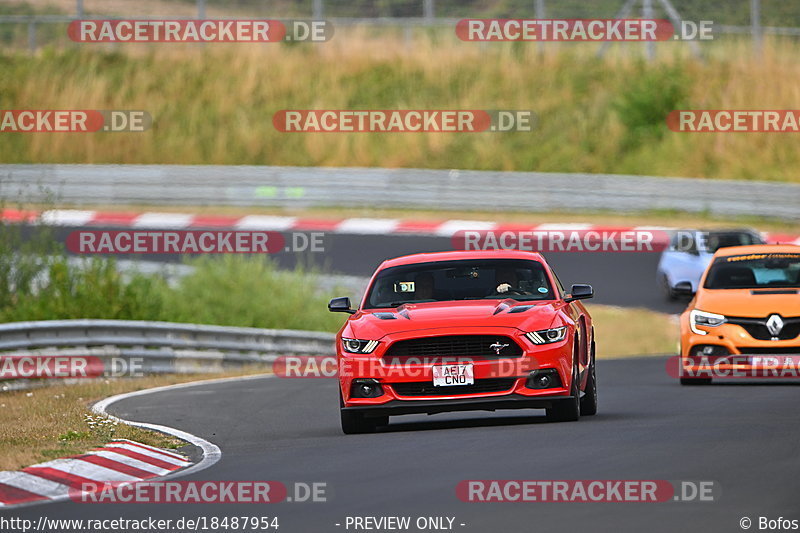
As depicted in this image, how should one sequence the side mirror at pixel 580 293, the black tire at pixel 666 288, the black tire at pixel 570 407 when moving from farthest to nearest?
the black tire at pixel 666 288, the side mirror at pixel 580 293, the black tire at pixel 570 407

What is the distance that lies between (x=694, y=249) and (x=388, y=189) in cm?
1153

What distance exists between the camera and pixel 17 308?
2302 cm

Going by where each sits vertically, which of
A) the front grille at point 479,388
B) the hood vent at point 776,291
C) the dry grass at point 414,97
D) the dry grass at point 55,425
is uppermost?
the dry grass at point 414,97

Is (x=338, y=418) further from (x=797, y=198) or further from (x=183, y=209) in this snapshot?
(x=183, y=209)

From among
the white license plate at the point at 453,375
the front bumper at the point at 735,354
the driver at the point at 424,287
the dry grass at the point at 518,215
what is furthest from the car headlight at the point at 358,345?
the dry grass at the point at 518,215

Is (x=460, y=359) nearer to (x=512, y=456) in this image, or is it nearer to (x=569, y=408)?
(x=569, y=408)

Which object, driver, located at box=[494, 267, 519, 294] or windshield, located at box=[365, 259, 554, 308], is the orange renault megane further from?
driver, located at box=[494, 267, 519, 294]

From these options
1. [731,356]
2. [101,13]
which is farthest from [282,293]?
[101,13]

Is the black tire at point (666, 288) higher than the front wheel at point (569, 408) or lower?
higher

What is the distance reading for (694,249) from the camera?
2661cm

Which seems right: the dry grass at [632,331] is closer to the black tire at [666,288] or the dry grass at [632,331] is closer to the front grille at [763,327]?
the black tire at [666,288]

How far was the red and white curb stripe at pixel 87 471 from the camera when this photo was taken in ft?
31.1

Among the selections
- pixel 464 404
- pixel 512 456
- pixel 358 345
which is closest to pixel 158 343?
pixel 358 345

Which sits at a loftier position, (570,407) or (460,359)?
(460,359)
